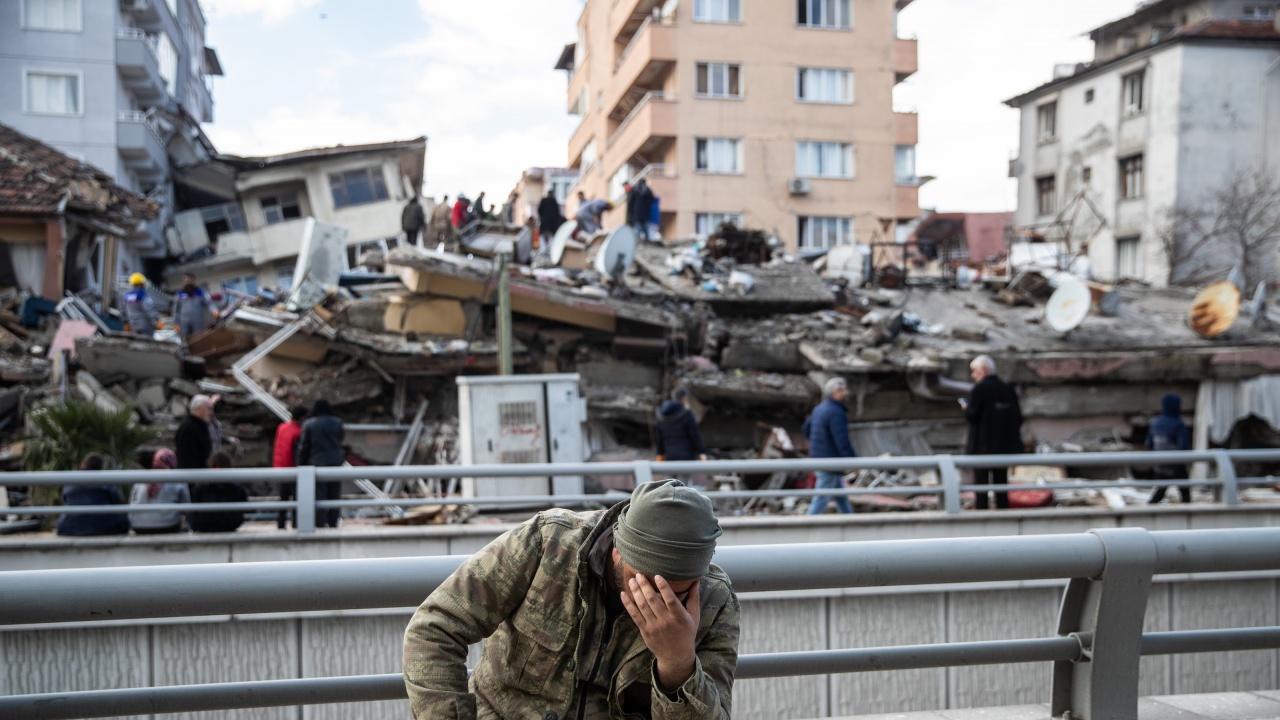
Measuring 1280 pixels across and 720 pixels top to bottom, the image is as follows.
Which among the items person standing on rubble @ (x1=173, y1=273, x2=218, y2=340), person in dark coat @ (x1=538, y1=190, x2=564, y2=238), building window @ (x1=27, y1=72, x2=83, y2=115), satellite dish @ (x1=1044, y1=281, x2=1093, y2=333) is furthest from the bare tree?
building window @ (x1=27, y1=72, x2=83, y2=115)

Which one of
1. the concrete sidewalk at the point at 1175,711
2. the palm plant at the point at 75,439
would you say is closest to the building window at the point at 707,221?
the palm plant at the point at 75,439

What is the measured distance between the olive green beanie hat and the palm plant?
11.1 m

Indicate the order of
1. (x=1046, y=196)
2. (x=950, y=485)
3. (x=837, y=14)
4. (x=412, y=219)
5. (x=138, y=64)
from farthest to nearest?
1. (x=1046, y=196)
2. (x=837, y=14)
3. (x=138, y=64)
4. (x=412, y=219)
5. (x=950, y=485)

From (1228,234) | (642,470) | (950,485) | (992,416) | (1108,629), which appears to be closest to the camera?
(1108,629)

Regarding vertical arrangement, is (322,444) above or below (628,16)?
below

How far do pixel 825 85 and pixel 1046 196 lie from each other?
12191 mm

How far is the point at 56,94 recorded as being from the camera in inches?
1280

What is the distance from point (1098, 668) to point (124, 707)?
3.09 meters

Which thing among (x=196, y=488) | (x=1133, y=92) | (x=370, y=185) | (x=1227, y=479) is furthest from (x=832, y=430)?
(x=1133, y=92)

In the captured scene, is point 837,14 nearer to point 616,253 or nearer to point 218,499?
point 616,253

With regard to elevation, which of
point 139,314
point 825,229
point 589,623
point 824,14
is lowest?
point 589,623

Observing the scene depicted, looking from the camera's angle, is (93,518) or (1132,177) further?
(1132,177)

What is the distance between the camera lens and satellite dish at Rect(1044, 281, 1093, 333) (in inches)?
760

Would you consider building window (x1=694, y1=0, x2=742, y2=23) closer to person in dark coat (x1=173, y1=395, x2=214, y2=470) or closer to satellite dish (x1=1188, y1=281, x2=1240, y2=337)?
satellite dish (x1=1188, y1=281, x2=1240, y2=337)
